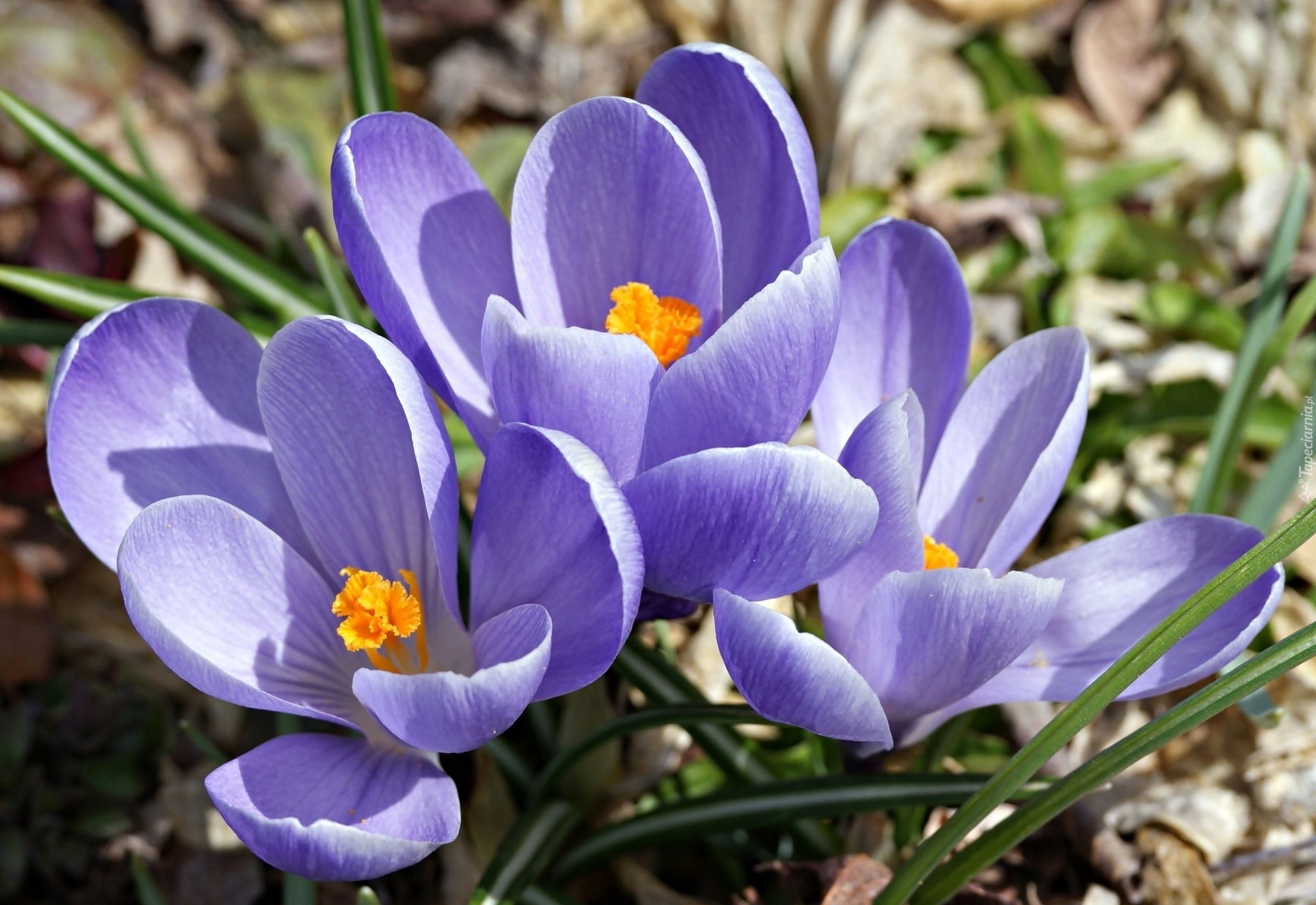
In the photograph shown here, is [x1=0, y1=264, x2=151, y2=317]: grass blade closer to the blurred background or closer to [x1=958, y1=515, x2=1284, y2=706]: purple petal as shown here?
the blurred background

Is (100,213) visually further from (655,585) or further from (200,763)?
(655,585)

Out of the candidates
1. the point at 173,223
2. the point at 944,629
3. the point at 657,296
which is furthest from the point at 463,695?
the point at 173,223

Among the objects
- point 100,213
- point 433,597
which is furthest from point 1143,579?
point 100,213

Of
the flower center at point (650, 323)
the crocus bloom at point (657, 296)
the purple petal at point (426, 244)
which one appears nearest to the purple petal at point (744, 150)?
the crocus bloom at point (657, 296)

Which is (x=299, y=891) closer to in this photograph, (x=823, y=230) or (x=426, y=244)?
(x=426, y=244)

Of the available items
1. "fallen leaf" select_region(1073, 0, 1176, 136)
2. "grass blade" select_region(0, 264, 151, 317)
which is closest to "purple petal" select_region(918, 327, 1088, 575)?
"grass blade" select_region(0, 264, 151, 317)
